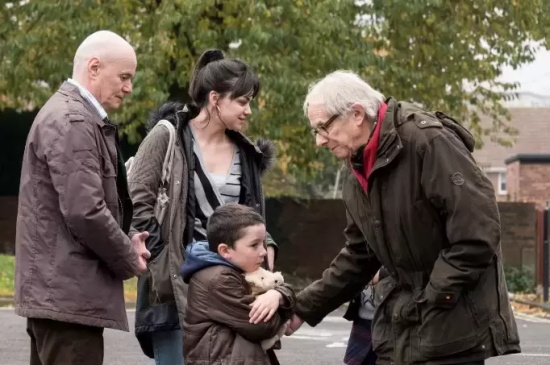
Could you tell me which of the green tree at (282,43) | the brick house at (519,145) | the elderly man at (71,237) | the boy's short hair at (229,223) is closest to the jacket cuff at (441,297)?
the boy's short hair at (229,223)

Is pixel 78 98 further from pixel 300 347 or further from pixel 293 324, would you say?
pixel 300 347

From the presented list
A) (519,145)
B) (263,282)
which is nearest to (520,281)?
(263,282)

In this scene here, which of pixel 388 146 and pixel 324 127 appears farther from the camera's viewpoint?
pixel 324 127

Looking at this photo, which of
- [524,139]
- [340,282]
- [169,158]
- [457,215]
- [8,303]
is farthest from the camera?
[524,139]

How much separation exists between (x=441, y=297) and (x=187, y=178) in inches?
66.7

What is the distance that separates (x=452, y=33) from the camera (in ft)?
88.8

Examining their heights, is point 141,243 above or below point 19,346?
above

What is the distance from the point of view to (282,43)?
23859 millimetres

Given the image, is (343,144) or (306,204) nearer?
(343,144)

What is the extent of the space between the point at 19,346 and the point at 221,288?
7826mm

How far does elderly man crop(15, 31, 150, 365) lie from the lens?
5121mm

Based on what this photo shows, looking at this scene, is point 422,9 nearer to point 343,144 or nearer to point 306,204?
point 306,204

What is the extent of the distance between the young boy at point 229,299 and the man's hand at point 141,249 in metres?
0.16

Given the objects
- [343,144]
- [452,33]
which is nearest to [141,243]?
[343,144]
